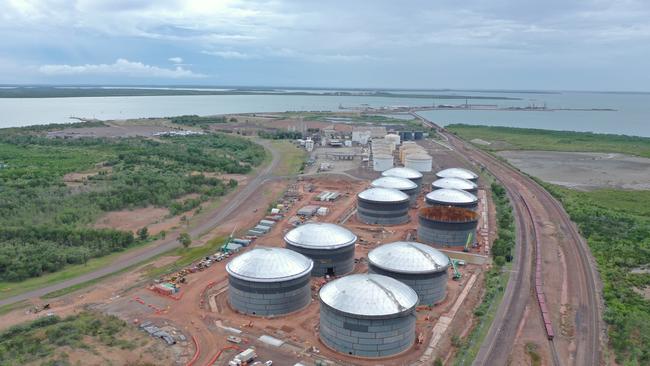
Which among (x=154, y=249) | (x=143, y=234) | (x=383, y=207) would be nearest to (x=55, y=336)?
(x=154, y=249)

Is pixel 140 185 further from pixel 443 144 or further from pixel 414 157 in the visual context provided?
pixel 443 144

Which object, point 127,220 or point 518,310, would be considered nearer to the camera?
point 518,310

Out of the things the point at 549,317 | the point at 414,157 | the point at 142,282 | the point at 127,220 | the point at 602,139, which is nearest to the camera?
the point at 549,317

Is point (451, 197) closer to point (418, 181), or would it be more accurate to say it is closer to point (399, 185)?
point (399, 185)

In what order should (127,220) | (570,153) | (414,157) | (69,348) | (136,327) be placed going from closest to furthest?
(69,348), (136,327), (127,220), (414,157), (570,153)

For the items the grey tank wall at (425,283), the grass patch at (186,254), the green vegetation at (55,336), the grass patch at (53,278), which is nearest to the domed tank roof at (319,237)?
the grey tank wall at (425,283)

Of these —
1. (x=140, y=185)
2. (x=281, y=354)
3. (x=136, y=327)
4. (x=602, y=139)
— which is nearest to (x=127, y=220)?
(x=140, y=185)
